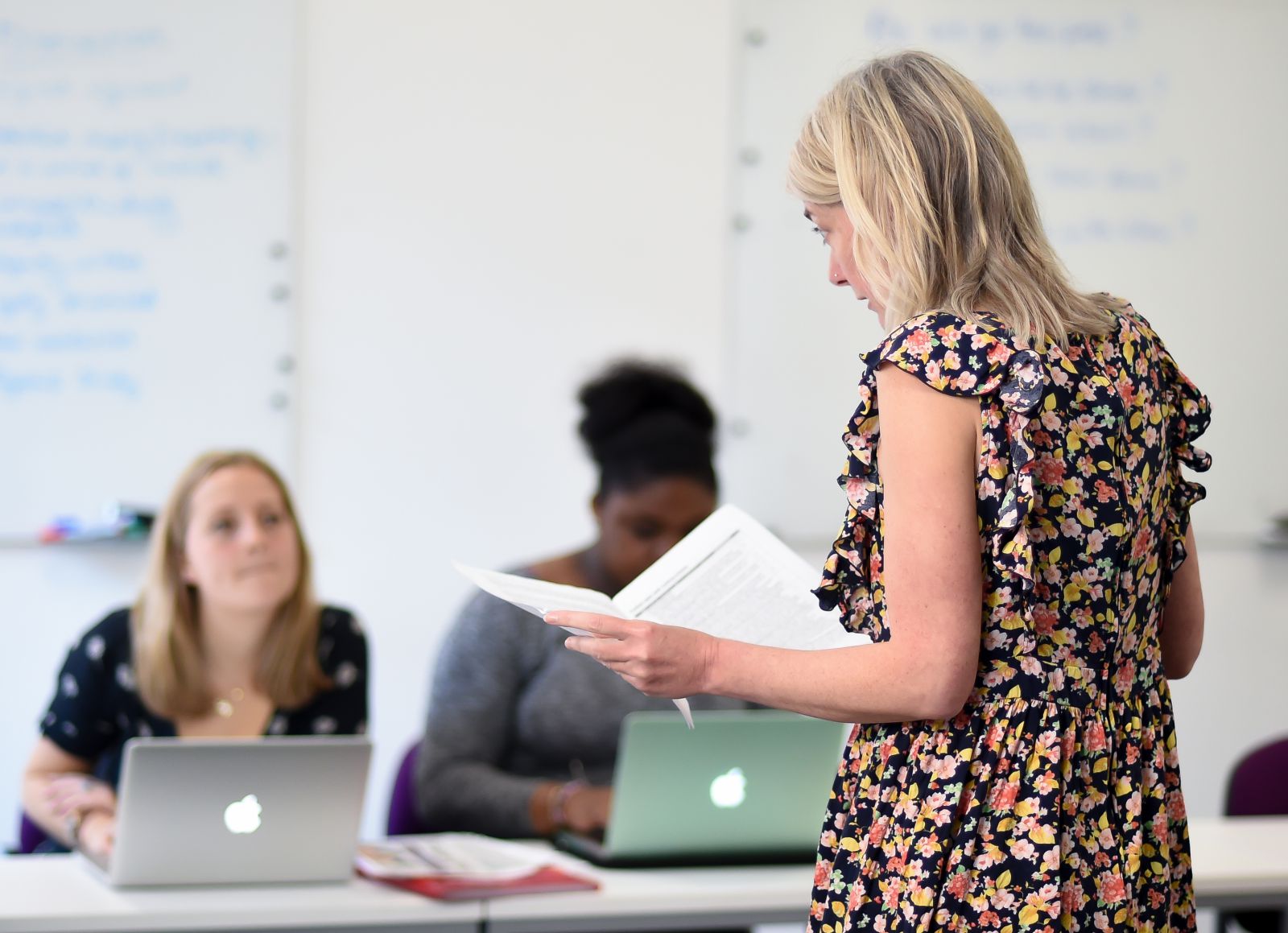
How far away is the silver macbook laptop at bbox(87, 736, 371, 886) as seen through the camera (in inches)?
69.8

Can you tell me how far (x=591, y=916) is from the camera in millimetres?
1858

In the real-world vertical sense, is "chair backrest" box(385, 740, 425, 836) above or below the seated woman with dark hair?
below

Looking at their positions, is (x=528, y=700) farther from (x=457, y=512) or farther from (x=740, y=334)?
(x=740, y=334)

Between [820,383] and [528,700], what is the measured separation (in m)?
1.13

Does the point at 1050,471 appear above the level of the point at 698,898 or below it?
above

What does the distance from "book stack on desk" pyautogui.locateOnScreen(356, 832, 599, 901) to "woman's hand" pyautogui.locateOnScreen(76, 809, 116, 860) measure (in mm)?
349

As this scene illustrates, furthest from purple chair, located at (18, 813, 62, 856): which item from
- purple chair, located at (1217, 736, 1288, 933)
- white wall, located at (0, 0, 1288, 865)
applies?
purple chair, located at (1217, 736, 1288, 933)

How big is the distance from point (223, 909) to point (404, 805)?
0.85 m

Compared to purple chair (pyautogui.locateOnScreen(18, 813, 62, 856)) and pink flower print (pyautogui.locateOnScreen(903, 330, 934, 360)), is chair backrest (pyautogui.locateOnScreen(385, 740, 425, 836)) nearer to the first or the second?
purple chair (pyautogui.locateOnScreen(18, 813, 62, 856))

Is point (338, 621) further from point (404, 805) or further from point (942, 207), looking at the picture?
point (942, 207)

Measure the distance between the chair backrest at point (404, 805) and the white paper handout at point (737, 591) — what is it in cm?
138

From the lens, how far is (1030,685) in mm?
1094

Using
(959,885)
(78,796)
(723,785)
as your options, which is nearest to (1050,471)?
(959,885)

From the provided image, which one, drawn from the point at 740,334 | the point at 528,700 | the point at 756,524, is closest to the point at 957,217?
the point at 756,524
